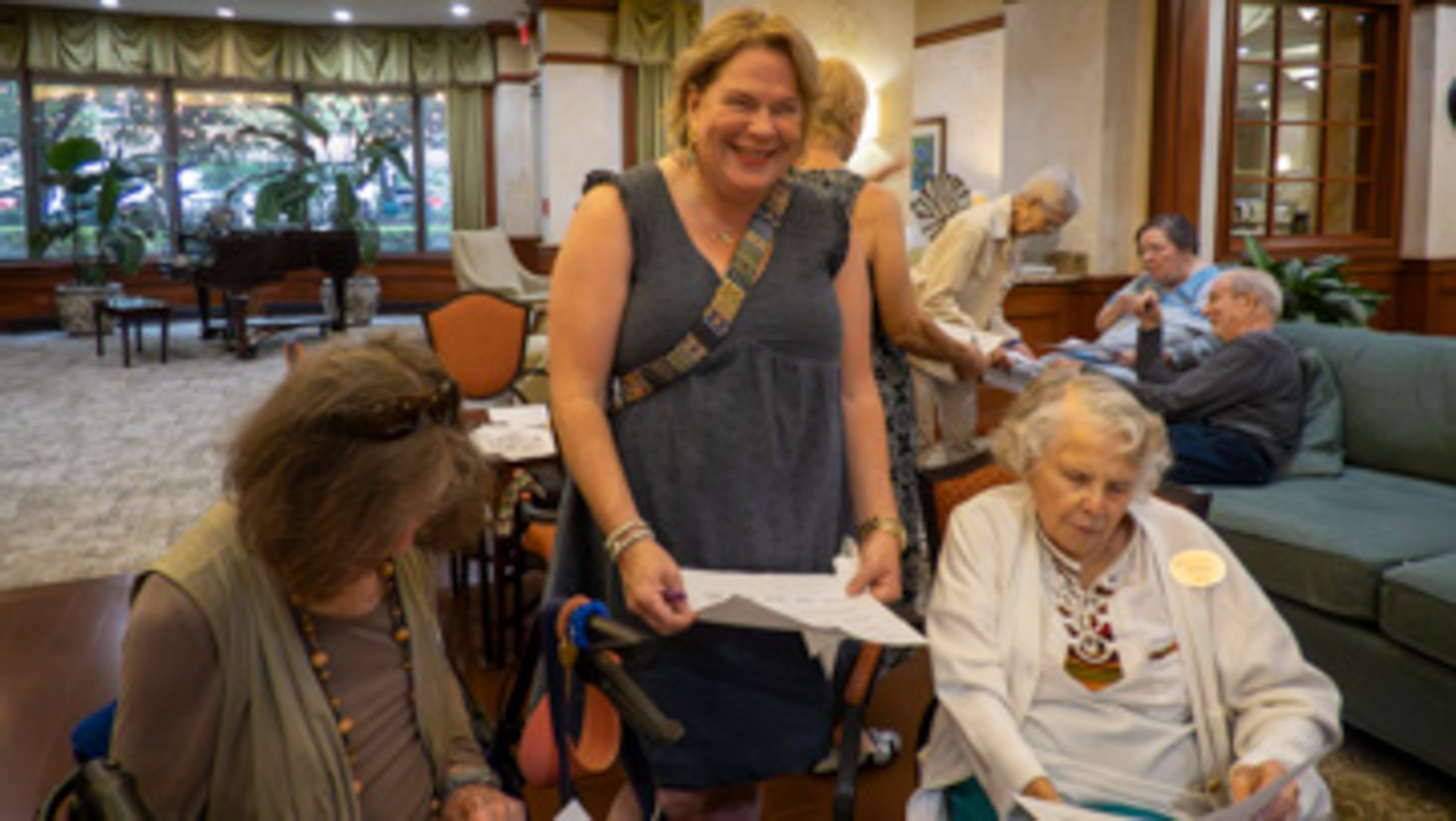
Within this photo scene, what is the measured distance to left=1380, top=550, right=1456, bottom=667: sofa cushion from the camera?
2.73 m

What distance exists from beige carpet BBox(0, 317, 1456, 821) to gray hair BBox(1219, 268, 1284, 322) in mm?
1329

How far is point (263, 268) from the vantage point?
1085 centimetres

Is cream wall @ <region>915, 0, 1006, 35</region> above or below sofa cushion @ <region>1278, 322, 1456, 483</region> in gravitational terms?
above

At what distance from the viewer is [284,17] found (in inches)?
522

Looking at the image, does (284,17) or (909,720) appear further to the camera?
(284,17)

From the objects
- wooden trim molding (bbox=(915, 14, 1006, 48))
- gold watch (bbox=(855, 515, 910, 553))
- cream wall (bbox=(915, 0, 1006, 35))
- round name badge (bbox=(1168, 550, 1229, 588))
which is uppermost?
cream wall (bbox=(915, 0, 1006, 35))

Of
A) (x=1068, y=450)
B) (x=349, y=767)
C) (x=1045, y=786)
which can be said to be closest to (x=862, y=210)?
(x=1068, y=450)

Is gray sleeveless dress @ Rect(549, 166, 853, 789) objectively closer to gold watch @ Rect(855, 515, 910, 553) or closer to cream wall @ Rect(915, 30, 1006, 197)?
gold watch @ Rect(855, 515, 910, 553)

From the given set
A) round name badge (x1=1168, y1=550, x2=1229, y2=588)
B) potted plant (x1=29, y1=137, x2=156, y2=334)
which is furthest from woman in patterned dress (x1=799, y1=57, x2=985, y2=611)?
potted plant (x1=29, y1=137, x2=156, y2=334)

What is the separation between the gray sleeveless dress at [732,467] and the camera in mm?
1627

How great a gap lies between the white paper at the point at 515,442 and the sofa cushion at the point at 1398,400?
2.61 meters

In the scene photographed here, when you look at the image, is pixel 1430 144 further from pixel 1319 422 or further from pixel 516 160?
pixel 516 160

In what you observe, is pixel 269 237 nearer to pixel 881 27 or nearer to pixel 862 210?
pixel 881 27

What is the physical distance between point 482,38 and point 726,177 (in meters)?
13.1
